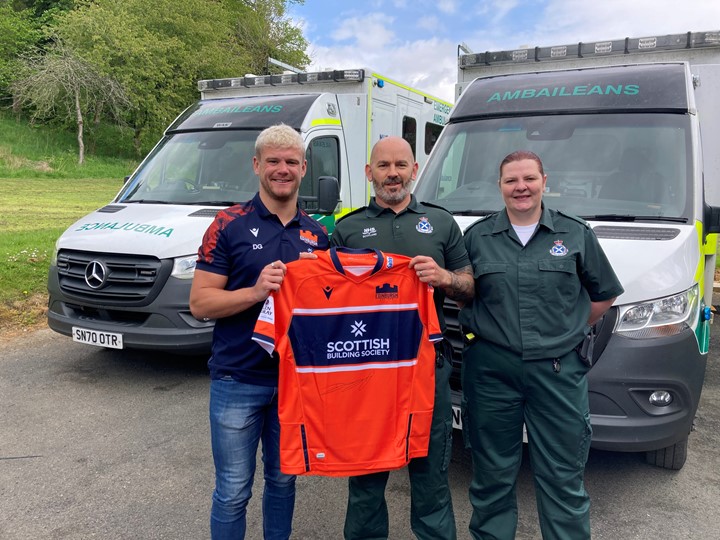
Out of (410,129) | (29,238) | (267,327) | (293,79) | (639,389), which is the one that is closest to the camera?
(267,327)

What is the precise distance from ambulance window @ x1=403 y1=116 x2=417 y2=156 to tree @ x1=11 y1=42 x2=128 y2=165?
31.4 meters

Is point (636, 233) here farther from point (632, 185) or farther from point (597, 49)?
point (597, 49)

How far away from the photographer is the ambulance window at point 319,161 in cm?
639

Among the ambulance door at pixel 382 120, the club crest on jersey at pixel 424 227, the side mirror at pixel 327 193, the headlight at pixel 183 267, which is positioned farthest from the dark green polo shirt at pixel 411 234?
the ambulance door at pixel 382 120

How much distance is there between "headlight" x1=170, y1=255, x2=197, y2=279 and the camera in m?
5.05

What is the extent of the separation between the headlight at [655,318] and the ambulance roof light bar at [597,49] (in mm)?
3213

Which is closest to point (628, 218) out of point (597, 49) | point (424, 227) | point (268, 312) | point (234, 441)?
point (424, 227)

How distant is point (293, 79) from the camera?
762cm

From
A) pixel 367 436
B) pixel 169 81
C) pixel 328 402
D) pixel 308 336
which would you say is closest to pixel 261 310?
pixel 308 336

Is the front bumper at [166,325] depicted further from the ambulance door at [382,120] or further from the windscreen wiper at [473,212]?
the ambulance door at [382,120]

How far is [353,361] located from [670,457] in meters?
2.45

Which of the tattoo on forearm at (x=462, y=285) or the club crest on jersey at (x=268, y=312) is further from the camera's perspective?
the tattoo on forearm at (x=462, y=285)

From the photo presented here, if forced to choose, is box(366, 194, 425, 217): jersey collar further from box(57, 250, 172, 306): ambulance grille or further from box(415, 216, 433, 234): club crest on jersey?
box(57, 250, 172, 306): ambulance grille

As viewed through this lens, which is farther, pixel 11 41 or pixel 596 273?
pixel 11 41
